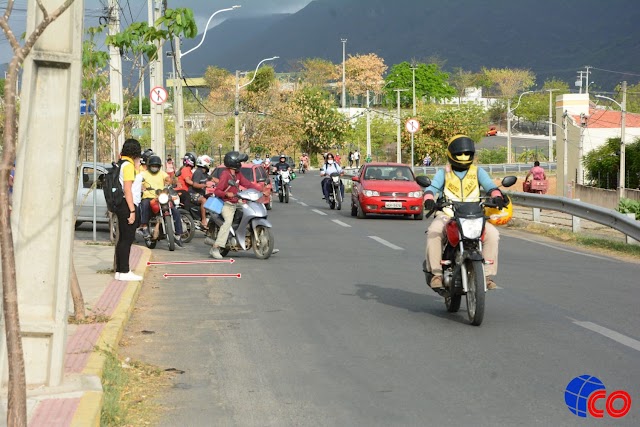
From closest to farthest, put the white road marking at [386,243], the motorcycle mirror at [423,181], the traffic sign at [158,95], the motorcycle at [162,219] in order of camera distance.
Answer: the motorcycle mirror at [423,181]
the white road marking at [386,243]
the motorcycle at [162,219]
the traffic sign at [158,95]

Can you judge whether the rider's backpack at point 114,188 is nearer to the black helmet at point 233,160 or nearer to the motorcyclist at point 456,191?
the black helmet at point 233,160

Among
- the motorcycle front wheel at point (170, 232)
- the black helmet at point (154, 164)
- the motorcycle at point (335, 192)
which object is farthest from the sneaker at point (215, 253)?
the motorcycle at point (335, 192)

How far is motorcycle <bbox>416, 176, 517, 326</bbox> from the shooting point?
10000mm

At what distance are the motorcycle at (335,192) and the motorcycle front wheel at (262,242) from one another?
1617 cm

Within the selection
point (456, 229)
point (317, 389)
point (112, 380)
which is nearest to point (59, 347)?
point (112, 380)

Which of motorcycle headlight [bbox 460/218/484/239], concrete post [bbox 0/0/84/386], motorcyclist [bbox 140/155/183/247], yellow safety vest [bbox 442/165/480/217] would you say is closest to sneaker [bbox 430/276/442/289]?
yellow safety vest [bbox 442/165/480/217]

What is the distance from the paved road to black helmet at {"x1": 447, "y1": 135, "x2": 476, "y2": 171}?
1.56 meters

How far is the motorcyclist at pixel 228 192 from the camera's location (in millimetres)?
17625

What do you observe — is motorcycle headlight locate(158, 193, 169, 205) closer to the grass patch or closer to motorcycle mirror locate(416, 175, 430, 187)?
motorcycle mirror locate(416, 175, 430, 187)

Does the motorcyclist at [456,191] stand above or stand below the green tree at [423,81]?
below

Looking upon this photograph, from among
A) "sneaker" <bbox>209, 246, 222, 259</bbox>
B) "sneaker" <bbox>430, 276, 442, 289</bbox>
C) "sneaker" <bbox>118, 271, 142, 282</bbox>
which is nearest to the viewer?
"sneaker" <bbox>430, 276, 442, 289</bbox>

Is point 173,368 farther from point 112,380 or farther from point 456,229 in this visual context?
point 456,229

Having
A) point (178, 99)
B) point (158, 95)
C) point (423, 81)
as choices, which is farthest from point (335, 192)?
point (423, 81)

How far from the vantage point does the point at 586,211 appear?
22.2 metres
